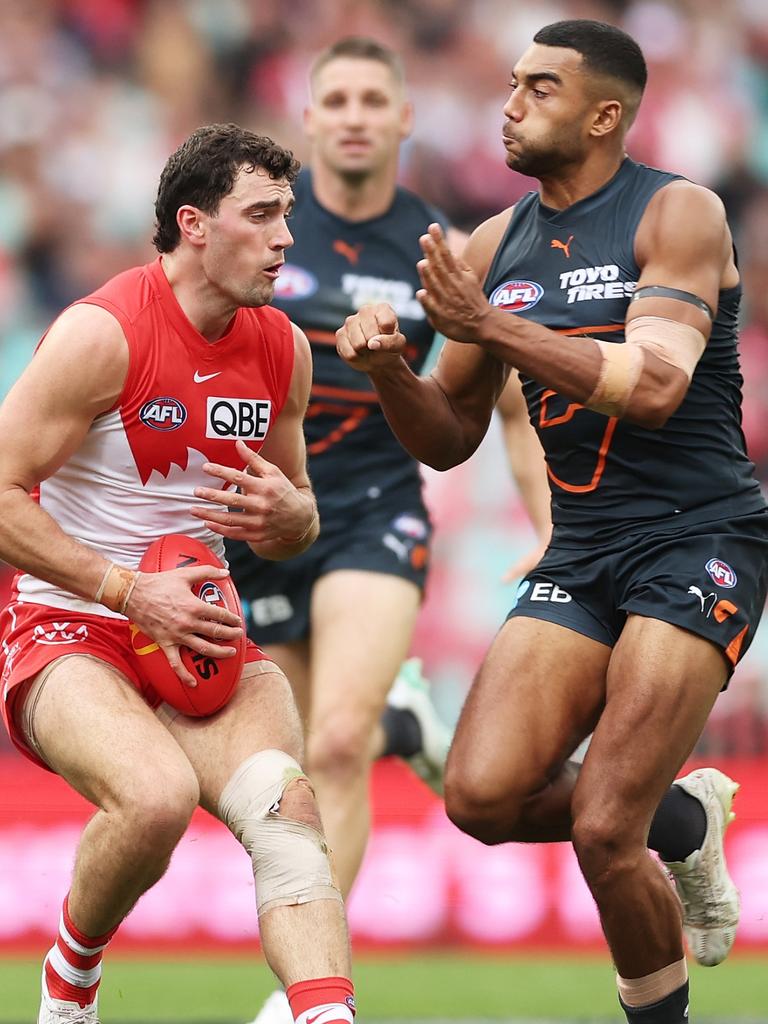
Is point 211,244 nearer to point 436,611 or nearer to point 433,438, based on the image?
point 433,438

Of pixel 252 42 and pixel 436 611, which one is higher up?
pixel 252 42

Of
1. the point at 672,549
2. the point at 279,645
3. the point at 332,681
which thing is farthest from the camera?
the point at 279,645

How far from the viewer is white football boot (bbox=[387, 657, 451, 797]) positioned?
26.1ft

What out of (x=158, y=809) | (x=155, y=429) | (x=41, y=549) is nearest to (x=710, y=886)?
(x=158, y=809)

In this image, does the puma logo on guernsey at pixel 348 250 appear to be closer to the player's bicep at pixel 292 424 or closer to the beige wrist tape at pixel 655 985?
the player's bicep at pixel 292 424

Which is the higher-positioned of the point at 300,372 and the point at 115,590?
the point at 300,372

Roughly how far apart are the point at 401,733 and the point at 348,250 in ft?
7.27

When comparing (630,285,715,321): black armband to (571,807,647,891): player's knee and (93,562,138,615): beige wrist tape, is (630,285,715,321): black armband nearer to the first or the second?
(571,807,647,891): player's knee

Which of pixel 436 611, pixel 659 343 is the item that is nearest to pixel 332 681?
pixel 659 343

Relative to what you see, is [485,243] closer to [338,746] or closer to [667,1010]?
[338,746]

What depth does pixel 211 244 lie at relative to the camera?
502cm

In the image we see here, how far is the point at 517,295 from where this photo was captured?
5430mm

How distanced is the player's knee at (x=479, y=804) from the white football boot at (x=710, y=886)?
2.45 ft

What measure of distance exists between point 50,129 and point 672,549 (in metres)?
8.60
